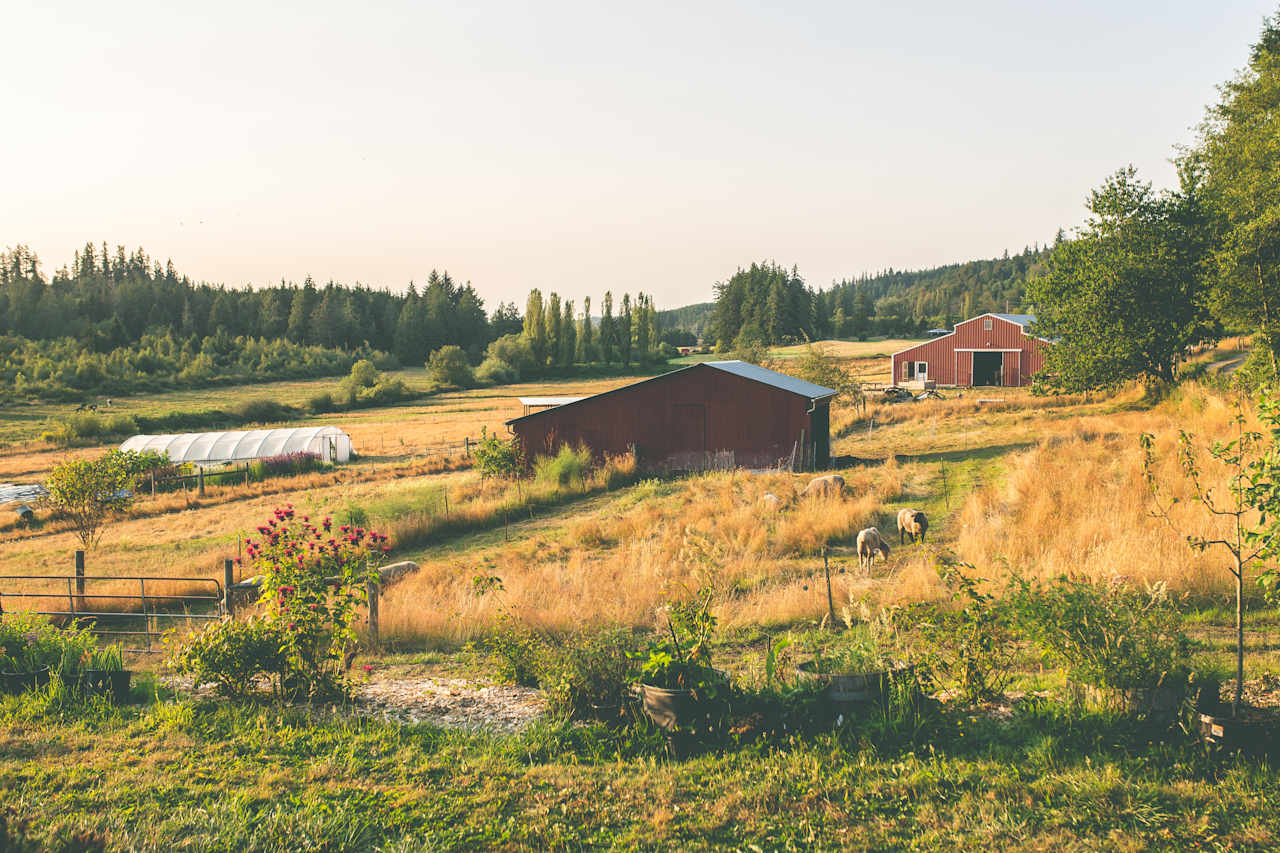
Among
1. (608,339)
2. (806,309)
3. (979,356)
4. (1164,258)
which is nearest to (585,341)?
(608,339)

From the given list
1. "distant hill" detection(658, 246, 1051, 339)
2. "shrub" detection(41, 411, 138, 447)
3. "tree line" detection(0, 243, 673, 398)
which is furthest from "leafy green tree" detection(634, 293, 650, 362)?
"shrub" detection(41, 411, 138, 447)

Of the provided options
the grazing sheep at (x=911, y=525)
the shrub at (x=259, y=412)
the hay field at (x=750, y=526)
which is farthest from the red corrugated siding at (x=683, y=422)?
the shrub at (x=259, y=412)

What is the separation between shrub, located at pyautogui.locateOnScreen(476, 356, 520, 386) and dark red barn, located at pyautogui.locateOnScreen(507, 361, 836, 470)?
68.2 meters

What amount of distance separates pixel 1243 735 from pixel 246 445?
135ft

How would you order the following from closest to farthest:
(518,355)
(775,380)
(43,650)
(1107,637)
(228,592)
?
(1107,637) < (43,650) < (228,592) < (775,380) < (518,355)

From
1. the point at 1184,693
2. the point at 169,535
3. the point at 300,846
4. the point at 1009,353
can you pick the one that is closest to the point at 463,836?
the point at 300,846

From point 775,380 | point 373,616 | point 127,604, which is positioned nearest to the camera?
point 373,616

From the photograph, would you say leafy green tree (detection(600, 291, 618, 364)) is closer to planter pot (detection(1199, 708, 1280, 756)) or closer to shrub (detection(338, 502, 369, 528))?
shrub (detection(338, 502, 369, 528))

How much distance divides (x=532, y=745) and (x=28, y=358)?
335 ft

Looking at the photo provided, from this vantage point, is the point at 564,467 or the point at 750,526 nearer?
the point at 750,526

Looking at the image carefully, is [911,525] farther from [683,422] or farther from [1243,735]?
[683,422]

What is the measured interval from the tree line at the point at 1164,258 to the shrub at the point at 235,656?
26492mm

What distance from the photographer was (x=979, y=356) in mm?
52531

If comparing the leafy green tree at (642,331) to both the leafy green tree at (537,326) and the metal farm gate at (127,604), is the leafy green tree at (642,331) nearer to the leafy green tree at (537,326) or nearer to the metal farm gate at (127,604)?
the leafy green tree at (537,326)
